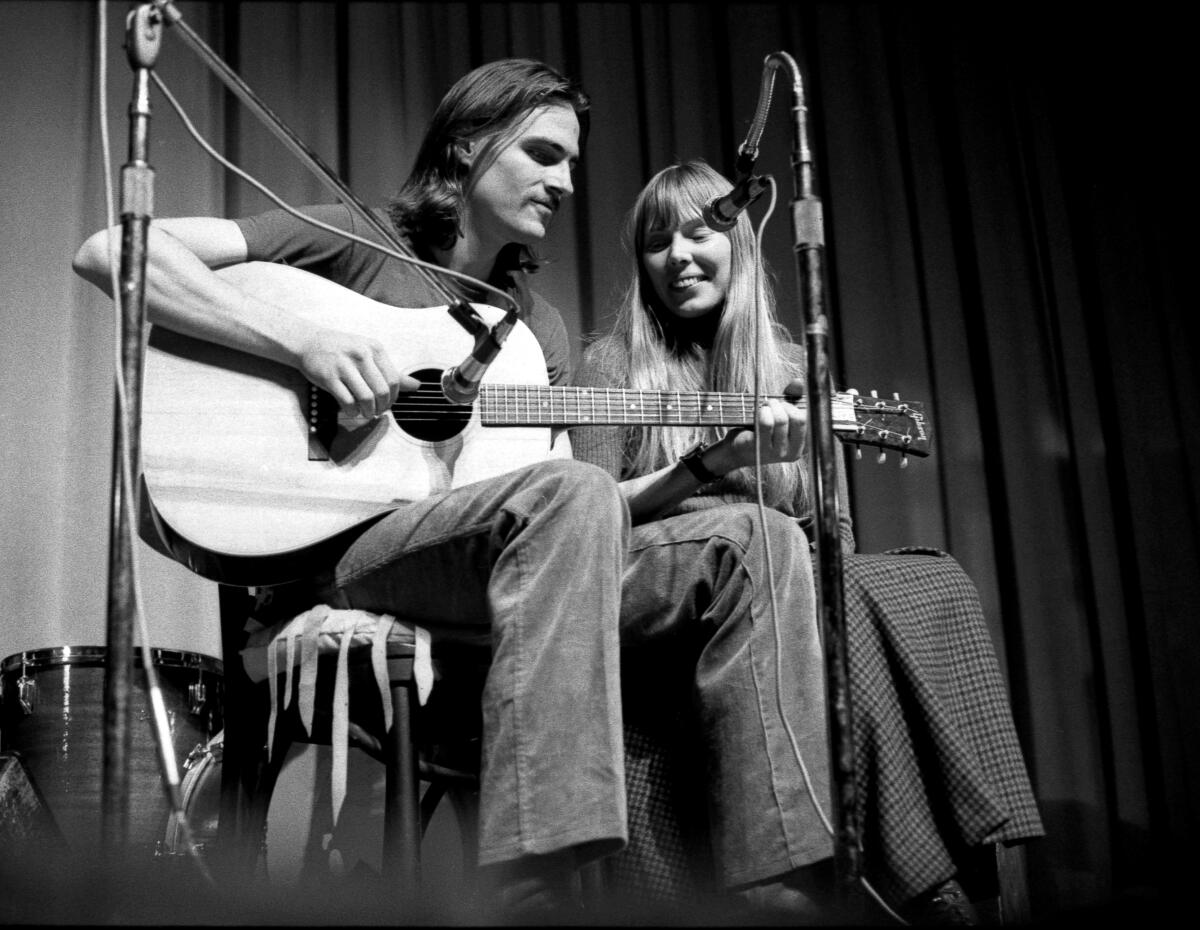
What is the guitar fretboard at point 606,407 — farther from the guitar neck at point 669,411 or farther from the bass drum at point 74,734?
the bass drum at point 74,734

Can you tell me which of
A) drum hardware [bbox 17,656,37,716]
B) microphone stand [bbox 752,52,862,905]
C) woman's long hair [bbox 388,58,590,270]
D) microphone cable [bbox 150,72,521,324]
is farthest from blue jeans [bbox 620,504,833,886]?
drum hardware [bbox 17,656,37,716]

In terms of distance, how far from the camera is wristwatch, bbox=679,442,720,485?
1842 mm

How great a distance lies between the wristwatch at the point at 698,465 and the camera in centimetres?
184

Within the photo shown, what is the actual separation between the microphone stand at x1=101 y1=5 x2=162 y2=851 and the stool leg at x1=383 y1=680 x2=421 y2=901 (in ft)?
1.28

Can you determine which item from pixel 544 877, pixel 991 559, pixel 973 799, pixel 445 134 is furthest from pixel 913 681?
pixel 991 559

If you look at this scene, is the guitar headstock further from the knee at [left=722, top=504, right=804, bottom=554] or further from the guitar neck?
the knee at [left=722, top=504, right=804, bottom=554]

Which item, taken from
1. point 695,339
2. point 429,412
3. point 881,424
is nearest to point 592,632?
point 429,412

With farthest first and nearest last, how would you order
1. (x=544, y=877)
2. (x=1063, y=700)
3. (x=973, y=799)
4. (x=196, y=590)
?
(x=1063, y=700), (x=196, y=590), (x=973, y=799), (x=544, y=877)

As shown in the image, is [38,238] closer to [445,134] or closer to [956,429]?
[445,134]

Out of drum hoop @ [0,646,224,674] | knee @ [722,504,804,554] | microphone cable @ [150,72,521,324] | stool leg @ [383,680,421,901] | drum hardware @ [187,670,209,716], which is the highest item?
microphone cable @ [150,72,521,324]

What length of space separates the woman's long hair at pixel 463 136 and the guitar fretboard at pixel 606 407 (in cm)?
39

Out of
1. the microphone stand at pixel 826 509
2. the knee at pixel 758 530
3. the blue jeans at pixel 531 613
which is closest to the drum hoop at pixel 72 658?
the blue jeans at pixel 531 613

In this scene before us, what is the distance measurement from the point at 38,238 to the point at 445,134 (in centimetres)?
108

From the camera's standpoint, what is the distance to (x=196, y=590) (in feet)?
8.71
